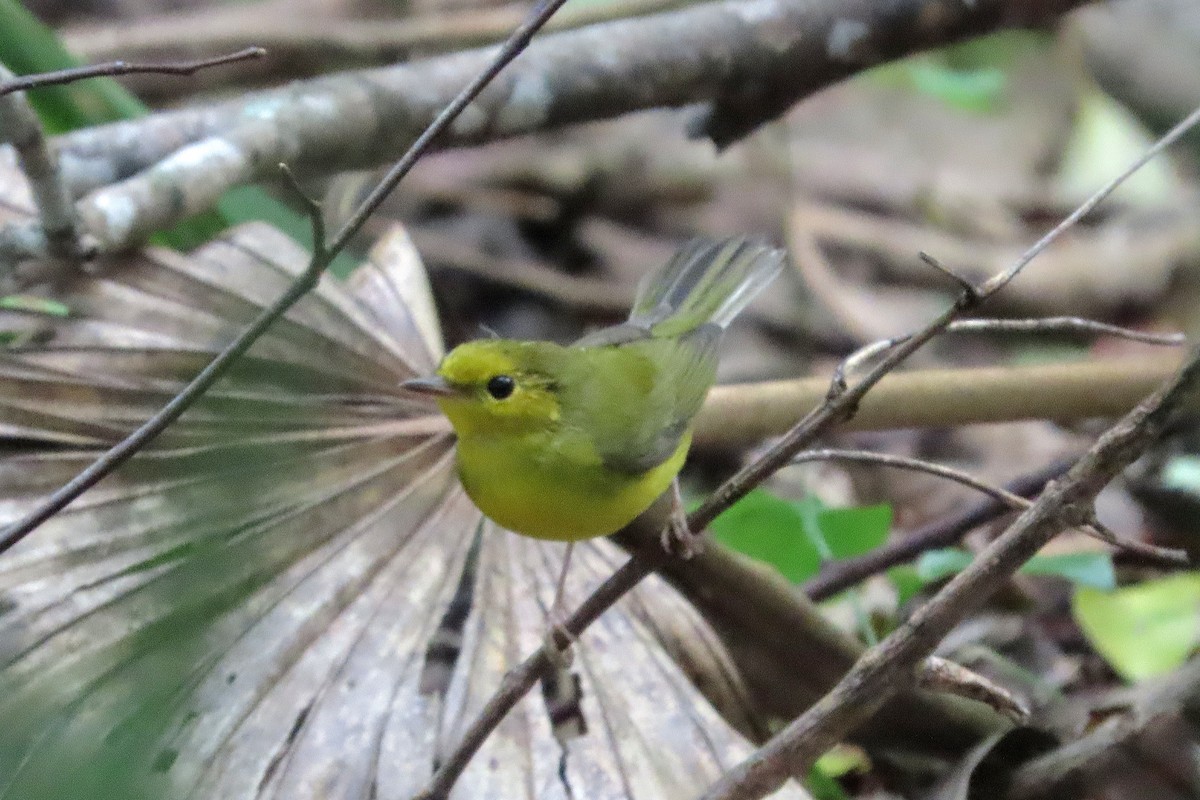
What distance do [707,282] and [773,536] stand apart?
2.16 ft

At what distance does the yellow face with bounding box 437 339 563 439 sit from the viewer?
225cm

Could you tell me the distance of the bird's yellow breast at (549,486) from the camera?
211 cm

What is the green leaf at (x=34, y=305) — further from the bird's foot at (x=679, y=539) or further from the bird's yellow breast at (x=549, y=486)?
the bird's foot at (x=679, y=539)

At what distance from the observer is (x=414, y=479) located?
2400 millimetres

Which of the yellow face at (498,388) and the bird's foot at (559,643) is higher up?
the yellow face at (498,388)

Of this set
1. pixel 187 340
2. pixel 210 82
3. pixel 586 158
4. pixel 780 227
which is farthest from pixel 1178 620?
pixel 210 82

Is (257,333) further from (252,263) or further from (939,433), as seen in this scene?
(939,433)

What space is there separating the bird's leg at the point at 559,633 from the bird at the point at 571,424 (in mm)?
12

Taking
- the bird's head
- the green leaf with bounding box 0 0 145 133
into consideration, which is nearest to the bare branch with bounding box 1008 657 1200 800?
the bird's head

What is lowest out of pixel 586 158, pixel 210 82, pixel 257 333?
pixel 257 333

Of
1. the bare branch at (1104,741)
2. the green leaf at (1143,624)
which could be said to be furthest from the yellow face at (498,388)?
the green leaf at (1143,624)

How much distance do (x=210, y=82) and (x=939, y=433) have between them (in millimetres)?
3832

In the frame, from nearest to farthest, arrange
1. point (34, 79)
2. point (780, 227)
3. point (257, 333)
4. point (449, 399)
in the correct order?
point (257, 333), point (34, 79), point (449, 399), point (780, 227)

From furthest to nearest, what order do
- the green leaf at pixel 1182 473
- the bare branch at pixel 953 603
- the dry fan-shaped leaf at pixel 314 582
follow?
the green leaf at pixel 1182 473 → the dry fan-shaped leaf at pixel 314 582 → the bare branch at pixel 953 603
